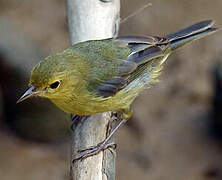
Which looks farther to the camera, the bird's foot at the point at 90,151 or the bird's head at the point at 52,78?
the bird's head at the point at 52,78

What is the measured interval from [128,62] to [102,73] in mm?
253

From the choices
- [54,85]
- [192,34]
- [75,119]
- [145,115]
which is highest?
[145,115]

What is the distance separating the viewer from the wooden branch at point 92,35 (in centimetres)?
344

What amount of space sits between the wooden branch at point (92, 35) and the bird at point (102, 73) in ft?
0.19

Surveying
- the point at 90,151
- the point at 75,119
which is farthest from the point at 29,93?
the point at 90,151

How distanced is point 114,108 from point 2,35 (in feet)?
9.67

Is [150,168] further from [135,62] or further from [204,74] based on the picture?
[135,62]

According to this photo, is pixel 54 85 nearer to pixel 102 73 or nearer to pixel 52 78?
pixel 52 78

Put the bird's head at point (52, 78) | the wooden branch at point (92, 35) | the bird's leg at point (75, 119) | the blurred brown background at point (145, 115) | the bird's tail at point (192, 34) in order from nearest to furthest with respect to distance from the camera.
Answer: the wooden branch at point (92, 35) → the bird's head at point (52, 78) → the bird's leg at point (75, 119) → the bird's tail at point (192, 34) → the blurred brown background at point (145, 115)

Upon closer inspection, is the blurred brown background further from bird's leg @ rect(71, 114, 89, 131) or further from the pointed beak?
the pointed beak

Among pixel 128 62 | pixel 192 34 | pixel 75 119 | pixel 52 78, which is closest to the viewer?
pixel 52 78

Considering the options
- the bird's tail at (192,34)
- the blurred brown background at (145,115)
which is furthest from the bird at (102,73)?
the blurred brown background at (145,115)

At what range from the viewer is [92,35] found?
4.04 metres

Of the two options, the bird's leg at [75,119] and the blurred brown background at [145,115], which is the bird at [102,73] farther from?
the blurred brown background at [145,115]
